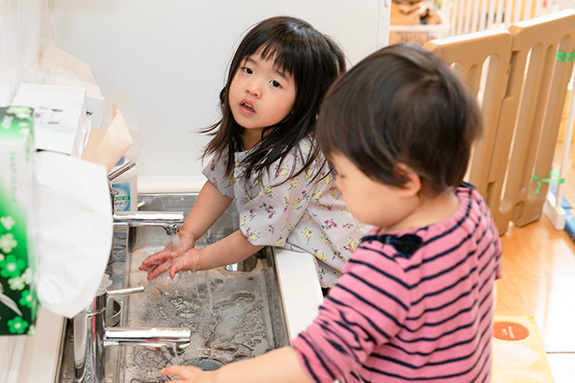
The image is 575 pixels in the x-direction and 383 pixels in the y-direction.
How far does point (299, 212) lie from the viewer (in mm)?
1353

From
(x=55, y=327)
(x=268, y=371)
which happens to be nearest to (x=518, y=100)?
(x=55, y=327)

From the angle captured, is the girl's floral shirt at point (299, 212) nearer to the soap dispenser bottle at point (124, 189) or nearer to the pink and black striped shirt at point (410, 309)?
the soap dispenser bottle at point (124, 189)

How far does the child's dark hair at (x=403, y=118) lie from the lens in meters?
0.72

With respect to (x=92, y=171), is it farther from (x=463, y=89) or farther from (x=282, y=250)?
(x=282, y=250)

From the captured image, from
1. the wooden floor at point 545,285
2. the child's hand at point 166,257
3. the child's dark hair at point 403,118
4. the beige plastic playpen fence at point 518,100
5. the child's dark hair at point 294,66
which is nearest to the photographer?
the child's dark hair at point 403,118

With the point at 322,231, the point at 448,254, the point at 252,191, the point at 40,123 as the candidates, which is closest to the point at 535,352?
the point at 322,231

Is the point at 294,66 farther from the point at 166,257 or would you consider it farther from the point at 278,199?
the point at 166,257

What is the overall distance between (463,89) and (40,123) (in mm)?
491

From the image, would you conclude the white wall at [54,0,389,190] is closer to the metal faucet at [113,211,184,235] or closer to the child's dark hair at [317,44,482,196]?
the metal faucet at [113,211,184,235]

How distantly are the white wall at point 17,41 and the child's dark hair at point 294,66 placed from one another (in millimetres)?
349

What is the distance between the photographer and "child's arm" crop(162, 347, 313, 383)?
0.77 metres

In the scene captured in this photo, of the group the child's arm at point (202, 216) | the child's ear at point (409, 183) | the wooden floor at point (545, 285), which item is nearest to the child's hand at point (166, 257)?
the child's arm at point (202, 216)

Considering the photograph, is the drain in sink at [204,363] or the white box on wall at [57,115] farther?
the drain in sink at [204,363]

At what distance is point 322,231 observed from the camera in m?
1.39
